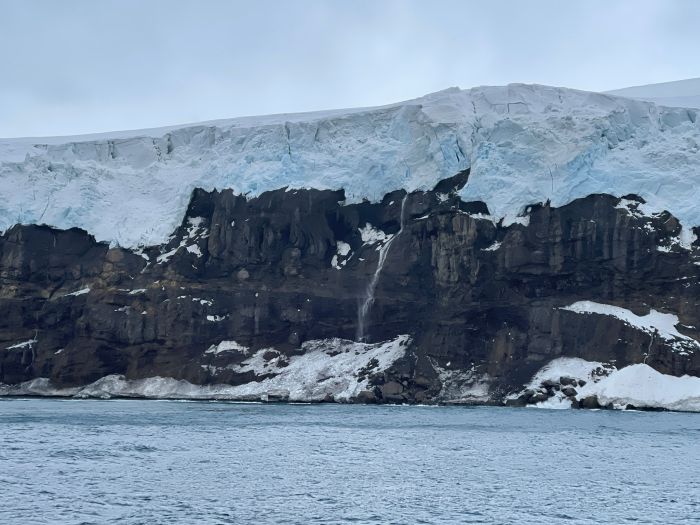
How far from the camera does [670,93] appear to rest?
117 m

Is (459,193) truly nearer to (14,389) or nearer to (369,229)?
(369,229)

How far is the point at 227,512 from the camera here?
32.8 metres

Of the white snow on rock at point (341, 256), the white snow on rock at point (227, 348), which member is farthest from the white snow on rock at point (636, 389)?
the white snow on rock at point (227, 348)

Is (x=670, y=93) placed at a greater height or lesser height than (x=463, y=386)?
greater

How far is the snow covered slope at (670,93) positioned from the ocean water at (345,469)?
47.4 metres

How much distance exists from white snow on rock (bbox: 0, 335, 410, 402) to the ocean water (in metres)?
19.8

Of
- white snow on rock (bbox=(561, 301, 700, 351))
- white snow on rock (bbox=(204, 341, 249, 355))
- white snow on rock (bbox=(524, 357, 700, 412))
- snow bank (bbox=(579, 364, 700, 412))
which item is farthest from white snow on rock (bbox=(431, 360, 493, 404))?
white snow on rock (bbox=(204, 341, 249, 355))

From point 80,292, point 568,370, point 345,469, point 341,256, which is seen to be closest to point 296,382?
point 341,256

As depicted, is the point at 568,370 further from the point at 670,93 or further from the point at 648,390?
the point at 670,93

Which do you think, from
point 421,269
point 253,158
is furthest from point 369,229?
point 253,158

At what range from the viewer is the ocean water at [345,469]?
3300 centimetres

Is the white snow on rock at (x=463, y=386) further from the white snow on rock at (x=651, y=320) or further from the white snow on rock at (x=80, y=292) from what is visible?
the white snow on rock at (x=80, y=292)

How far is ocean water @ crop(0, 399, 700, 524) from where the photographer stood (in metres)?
33.0

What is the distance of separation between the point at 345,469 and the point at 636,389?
43706 mm
